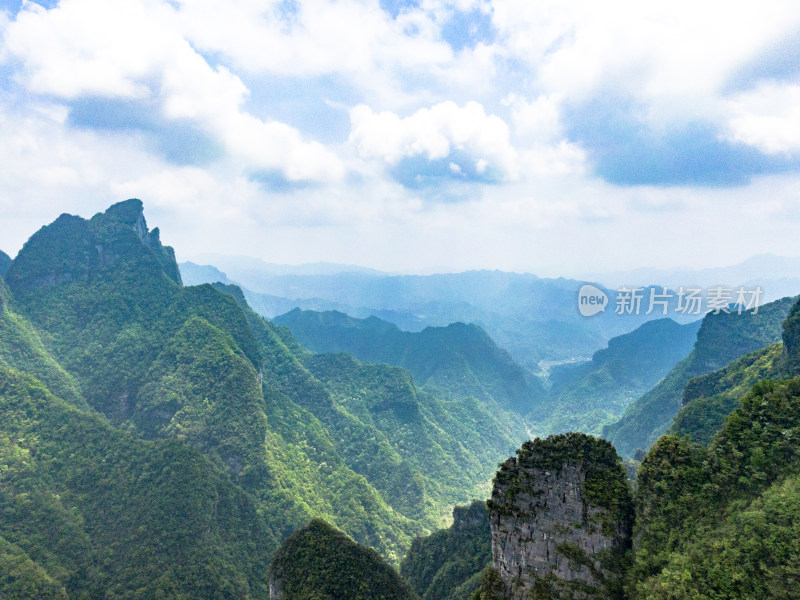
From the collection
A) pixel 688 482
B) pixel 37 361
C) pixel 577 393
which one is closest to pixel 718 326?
pixel 577 393

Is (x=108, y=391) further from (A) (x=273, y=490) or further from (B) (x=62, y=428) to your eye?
(A) (x=273, y=490)

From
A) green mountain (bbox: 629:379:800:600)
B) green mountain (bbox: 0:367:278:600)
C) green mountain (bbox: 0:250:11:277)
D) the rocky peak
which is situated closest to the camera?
green mountain (bbox: 629:379:800:600)

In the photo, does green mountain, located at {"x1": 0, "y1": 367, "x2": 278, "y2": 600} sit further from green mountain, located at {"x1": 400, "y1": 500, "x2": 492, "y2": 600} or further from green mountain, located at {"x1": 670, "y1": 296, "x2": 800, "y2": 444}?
green mountain, located at {"x1": 670, "y1": 296, "x2": 800, "y2": 444}

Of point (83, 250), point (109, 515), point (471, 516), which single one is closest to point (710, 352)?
point (471, 516)

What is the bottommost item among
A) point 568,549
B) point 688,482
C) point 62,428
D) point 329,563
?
point 329,563

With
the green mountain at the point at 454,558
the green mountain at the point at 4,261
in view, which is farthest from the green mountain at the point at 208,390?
the green mountain at the point at 454,558

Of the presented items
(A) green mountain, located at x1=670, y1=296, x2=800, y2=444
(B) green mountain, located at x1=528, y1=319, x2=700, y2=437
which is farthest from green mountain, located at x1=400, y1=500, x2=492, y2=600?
(B) green mountain, located at x1=528, y1=319, x2=700, y2=437
